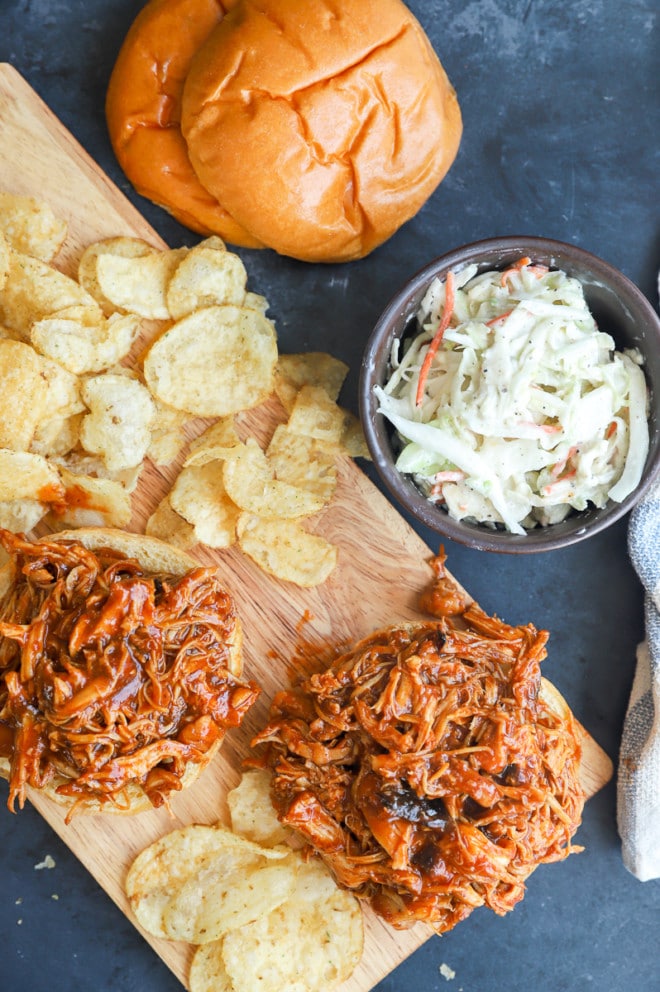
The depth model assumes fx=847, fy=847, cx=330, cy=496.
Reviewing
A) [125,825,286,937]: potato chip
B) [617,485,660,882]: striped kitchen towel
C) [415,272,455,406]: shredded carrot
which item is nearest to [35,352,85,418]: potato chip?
[415,272,455,406]: shredded carrot

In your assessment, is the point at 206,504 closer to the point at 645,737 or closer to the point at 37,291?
the point at 37,291

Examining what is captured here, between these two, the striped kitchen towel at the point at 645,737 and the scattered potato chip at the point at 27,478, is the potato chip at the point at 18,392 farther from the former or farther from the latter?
the striped kitchen towel at the point at 645,737

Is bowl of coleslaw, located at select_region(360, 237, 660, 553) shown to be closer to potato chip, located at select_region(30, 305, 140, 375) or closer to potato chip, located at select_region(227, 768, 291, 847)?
potato chip, located at select_region(30, 305, 140, 375)

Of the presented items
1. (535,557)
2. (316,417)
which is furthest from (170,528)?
(535,557)

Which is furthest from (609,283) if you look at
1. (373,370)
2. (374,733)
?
(374,733)

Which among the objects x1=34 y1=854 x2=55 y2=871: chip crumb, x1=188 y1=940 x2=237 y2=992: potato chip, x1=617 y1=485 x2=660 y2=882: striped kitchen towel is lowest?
x1=617 y1=485 x2=660 y2=882: striped kitchen towel

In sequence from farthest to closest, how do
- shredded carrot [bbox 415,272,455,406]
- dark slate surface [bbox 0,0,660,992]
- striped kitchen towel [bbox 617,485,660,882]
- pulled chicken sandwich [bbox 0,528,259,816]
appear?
dark slate surface [bbox 0,0,660,992], striped kitchen towel [bbox 617,485,660,882], shredded carrot [bbox 415,272,455,406], pulled chicken sandwich [bbox 0,528,259,816]

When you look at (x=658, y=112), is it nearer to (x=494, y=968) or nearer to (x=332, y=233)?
(x=332, y=233)
